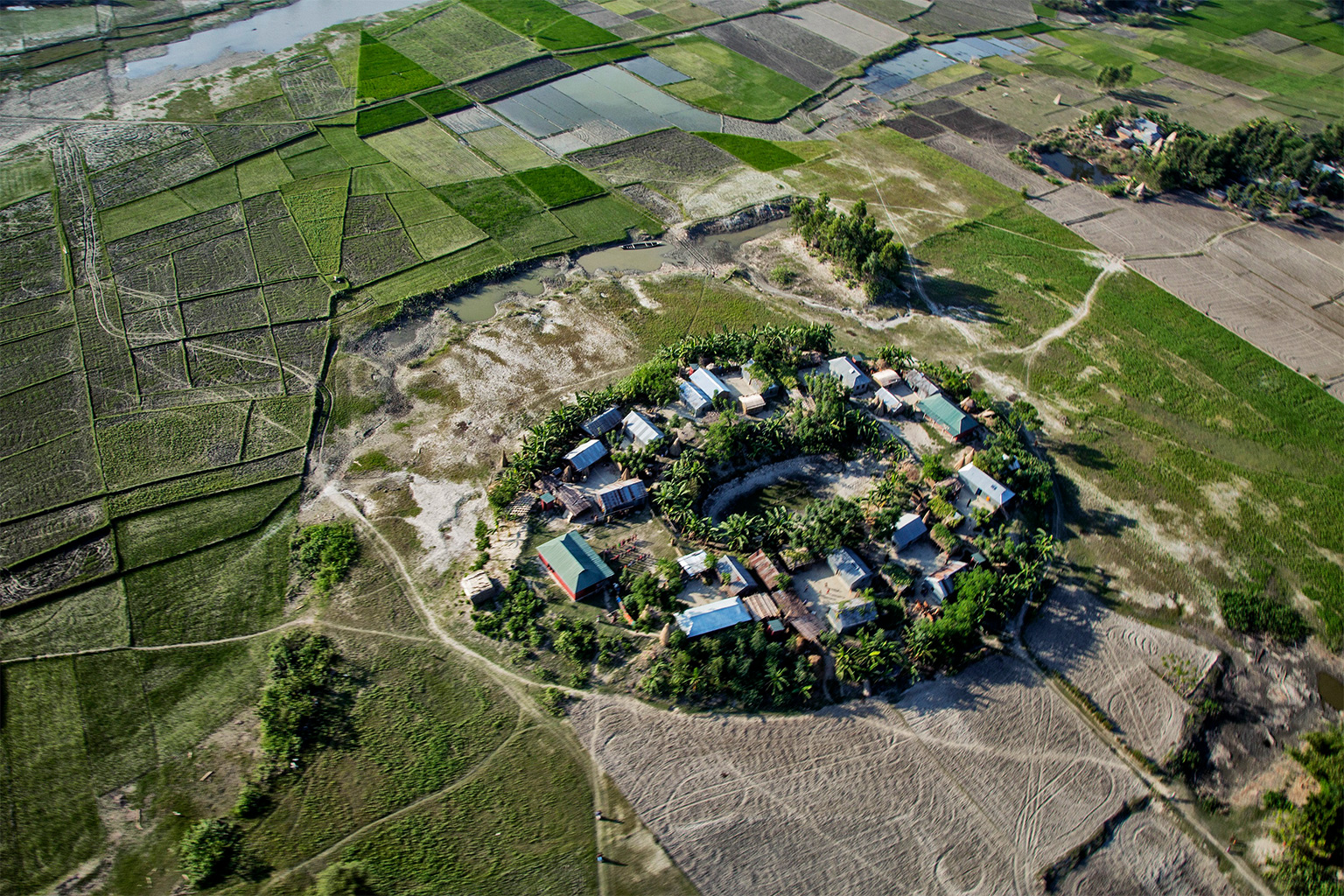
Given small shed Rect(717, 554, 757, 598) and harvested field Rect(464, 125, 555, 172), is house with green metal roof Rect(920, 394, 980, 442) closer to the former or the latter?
small shed Rect(717, 554, 757, 598)

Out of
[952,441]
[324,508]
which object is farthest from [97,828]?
[952,441]

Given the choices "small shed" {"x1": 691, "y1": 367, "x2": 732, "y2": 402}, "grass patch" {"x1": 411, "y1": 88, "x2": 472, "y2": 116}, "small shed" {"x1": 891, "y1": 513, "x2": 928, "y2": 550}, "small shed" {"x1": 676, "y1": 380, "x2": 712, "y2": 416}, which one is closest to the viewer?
"small shed" {"x1": 891, "y1": 513, "x2": 928, "y2": 550}

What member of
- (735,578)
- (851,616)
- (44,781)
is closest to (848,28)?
(735,578)

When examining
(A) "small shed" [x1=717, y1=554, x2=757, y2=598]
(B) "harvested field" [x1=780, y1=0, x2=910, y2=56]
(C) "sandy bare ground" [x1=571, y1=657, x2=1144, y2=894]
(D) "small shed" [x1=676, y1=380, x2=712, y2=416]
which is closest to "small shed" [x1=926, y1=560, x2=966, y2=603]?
(C) "sandy bare ground" [x1=571, y1=657, x2=1144, y2=894]

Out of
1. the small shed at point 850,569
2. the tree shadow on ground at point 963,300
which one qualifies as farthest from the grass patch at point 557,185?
the small shed at point 850,569

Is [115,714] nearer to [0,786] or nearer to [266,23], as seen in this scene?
[0,786]

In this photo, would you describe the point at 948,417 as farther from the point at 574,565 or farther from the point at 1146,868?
the point at 574,565
